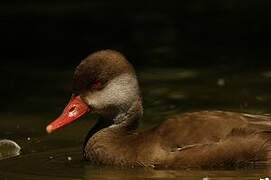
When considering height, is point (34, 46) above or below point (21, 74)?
above

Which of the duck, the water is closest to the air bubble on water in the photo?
the water

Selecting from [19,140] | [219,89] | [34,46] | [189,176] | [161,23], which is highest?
[161,23]

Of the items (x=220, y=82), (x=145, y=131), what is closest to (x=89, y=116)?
(x=220, y=82)

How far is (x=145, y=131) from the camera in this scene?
384 inches

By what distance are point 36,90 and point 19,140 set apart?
9.82ft

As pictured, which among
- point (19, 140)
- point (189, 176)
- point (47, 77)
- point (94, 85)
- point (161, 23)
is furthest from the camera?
A: point (161, 23)

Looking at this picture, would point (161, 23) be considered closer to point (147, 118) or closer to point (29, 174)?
point (147, 118)

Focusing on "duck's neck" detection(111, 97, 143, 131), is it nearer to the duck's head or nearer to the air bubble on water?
the duck's head

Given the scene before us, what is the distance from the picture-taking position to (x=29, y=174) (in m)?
9.49

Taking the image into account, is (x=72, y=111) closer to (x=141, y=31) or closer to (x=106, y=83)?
(x=106, y=83)

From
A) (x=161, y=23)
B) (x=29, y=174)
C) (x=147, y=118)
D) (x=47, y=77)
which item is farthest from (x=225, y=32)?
(x=29, y=174)

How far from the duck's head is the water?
0.52 meters

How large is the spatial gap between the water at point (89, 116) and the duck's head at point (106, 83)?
52 cm

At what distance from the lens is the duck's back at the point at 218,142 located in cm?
920
